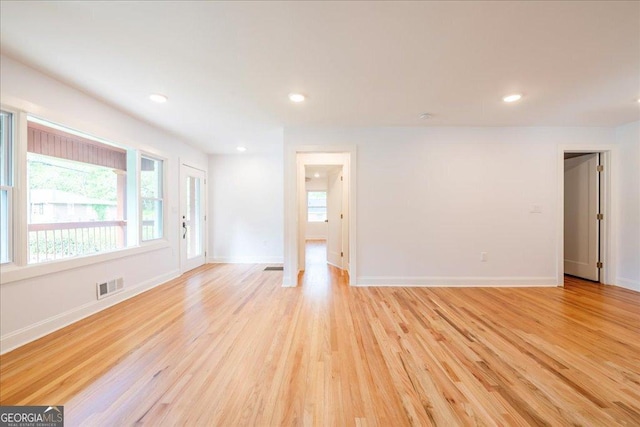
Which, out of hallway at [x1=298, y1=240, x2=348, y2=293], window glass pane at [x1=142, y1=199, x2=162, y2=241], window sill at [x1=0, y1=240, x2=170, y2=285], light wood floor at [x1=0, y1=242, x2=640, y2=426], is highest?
window glass pane at [x1=142, y1=199, x2=162, y2=241]

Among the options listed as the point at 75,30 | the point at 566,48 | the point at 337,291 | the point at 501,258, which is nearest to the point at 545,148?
the point at 501,258

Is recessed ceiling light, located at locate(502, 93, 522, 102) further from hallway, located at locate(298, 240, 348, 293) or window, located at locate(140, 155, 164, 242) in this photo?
window, located at locate(140, 155, 164, 242)

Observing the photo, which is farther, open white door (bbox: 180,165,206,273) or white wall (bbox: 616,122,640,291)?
open white door (bbox: 180,165,206,273)

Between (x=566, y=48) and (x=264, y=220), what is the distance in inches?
201

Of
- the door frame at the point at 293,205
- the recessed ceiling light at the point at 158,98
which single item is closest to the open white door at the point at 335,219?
the door frame at the point at 293,205

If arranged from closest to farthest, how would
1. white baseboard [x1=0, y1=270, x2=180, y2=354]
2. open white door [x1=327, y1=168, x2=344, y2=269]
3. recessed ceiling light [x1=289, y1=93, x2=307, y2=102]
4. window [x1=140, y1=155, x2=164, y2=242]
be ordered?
white baseboard [x1=0, y1=270, x2=180, y2=354]
recessed ceiling light [x1=289, y1=93, x2=307, y2=102]
window [x1=140, y1=155, x2=164, y2=242]
open white door [x1=327, y1=168, x2=344, y2=269]

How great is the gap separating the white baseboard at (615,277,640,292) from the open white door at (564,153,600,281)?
23 cm

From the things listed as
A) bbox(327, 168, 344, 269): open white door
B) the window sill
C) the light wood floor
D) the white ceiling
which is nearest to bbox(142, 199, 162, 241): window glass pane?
the window sill

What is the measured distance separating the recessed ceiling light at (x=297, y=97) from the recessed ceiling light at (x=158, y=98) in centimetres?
142

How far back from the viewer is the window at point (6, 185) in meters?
2.09

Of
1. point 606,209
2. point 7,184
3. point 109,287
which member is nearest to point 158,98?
point 7,184

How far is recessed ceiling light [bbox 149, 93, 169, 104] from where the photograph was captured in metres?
2.74

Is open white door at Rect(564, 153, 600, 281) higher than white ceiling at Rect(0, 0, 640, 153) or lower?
lower

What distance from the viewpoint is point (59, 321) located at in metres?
2.41
